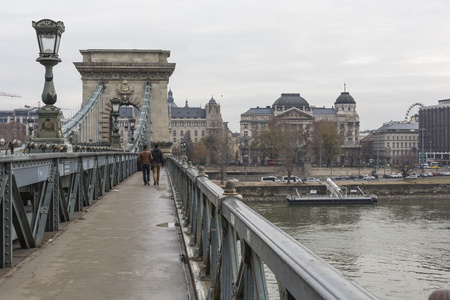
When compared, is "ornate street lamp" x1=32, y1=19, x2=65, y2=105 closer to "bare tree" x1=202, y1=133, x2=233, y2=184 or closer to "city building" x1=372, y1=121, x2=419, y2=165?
"bare tree" x1=202, y1=133, x2=233, y2=184

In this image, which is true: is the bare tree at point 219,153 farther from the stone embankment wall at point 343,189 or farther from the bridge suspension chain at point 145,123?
the bridge suspension chain at point 145,123

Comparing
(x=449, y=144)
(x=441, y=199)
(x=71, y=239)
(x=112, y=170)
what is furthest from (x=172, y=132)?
(x=71, y=239)

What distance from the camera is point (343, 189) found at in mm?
73562

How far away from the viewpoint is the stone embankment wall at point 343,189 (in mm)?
69812

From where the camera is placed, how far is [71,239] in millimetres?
7668

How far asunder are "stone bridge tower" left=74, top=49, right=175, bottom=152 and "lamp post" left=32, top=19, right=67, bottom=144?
113 ft

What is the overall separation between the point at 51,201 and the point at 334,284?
6.95 meters

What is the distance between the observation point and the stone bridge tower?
4434 cm

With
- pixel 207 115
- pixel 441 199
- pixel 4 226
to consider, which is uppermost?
pixel 207 115

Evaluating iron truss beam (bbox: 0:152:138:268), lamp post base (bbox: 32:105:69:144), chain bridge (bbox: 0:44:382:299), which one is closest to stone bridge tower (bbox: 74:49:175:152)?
chain bridge (bbox: 0:44:382:299)

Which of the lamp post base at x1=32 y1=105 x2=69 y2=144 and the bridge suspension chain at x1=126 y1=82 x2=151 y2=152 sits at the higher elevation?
the bridge suspension chain at x1=126 y1=82 x2=151 y2=152

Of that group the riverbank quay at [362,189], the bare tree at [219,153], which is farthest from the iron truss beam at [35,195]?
the bare tree at [219,153]

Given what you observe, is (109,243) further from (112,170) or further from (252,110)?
(252,110)

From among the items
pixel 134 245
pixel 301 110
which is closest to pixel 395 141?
pixel 301 110
